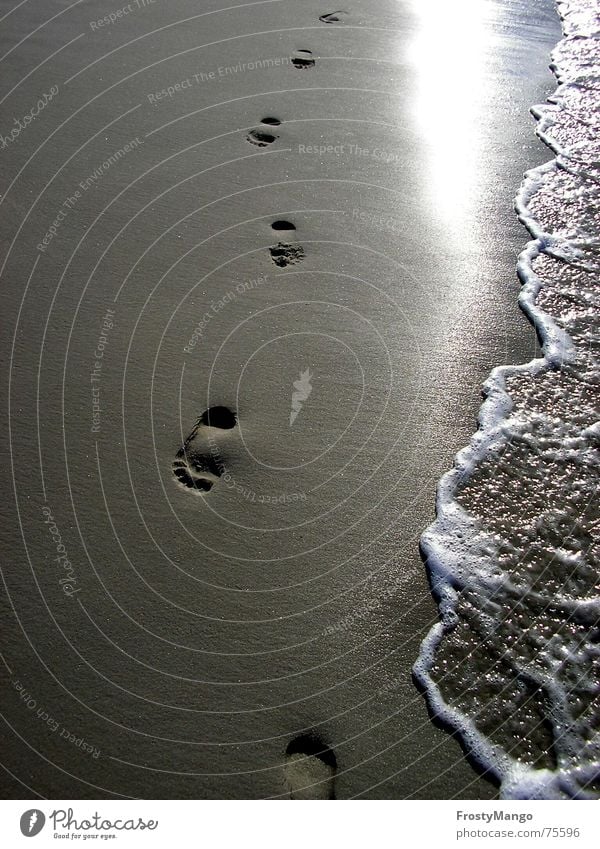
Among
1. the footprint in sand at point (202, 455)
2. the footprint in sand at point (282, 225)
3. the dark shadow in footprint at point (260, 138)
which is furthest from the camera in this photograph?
the dark shadow in footprint at point (260, 138)

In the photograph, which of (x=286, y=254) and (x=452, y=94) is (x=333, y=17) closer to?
(x=452, y=94)

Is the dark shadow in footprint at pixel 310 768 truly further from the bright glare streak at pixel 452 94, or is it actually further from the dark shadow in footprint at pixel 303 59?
the dark shadow in footprint at pixel 303 59

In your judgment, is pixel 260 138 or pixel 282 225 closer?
pixel 282 225

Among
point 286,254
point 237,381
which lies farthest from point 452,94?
point 237,381

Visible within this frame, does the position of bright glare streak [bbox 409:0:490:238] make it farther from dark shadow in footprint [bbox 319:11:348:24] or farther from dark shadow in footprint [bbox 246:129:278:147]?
dark shadow in footprint [bbox 246:129:278:147]

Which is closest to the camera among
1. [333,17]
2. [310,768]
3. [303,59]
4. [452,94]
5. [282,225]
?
[310,768]

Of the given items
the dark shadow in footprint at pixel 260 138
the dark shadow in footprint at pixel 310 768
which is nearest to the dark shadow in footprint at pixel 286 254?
the dark shadow in footprint at pixel 260 138

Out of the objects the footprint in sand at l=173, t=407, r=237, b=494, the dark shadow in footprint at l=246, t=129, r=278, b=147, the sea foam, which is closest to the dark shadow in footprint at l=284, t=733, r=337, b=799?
the sea foam
